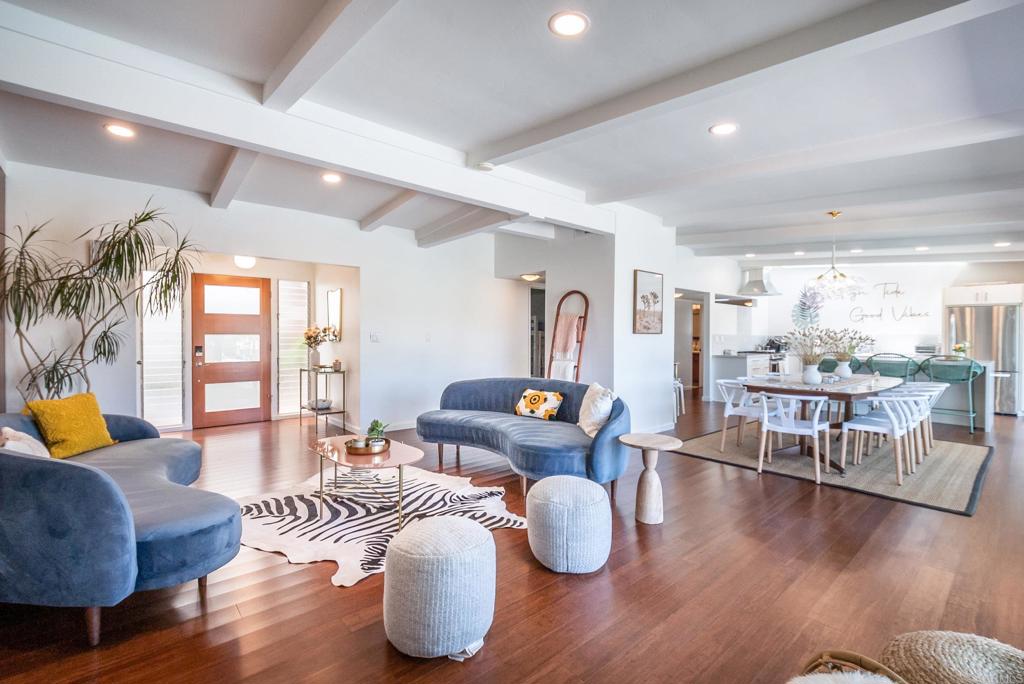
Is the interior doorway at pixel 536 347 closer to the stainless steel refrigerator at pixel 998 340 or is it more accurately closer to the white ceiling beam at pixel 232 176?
the white ceiling beam at pixel 232 176

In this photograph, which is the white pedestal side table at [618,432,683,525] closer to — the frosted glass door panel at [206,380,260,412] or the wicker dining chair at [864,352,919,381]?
the wicker dining chair at [864,352,919,381]

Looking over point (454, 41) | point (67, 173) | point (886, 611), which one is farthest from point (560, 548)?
point (67, 173)

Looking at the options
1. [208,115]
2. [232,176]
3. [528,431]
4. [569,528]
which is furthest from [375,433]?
[232,176]

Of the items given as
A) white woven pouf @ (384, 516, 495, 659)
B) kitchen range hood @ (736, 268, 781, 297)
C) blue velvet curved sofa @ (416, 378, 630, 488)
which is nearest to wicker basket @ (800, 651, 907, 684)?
white woven pouf @ (384, 516, 495, 659)

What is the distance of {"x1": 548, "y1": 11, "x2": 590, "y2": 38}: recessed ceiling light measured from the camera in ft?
7.35

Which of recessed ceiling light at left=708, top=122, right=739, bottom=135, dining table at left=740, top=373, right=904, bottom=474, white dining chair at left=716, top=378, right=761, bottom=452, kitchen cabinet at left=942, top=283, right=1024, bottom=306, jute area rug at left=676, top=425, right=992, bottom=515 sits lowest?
jute area rug at left=676, top=425, right=992, bottom=515

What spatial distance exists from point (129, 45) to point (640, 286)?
4958mm

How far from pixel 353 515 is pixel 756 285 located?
906 cm

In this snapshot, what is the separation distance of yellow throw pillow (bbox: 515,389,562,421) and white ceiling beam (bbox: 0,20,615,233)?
1800 mm

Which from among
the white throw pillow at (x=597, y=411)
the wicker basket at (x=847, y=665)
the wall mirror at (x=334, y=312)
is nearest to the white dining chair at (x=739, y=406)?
the white throw pillow at (x=597, y=411)

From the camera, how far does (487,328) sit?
24.6 feet

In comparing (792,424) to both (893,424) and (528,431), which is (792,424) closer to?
(893,424)

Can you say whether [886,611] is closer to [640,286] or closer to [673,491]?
[673,491]

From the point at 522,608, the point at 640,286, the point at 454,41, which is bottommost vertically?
the point at 522,608
